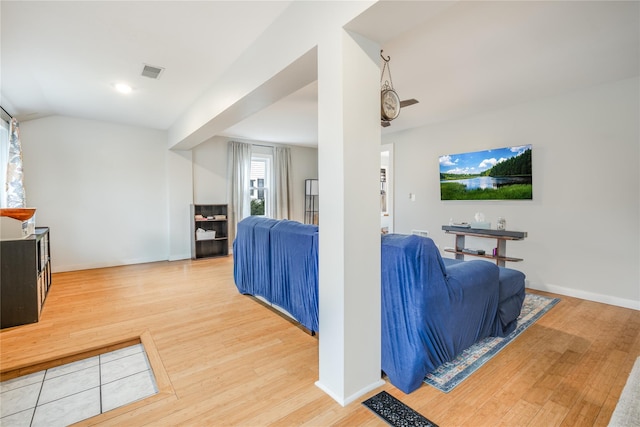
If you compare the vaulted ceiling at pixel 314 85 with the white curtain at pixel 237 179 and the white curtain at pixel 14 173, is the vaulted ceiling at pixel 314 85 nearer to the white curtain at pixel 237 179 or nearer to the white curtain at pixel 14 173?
the white curtain at pixel 14 173

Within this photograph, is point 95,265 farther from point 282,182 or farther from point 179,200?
point 282,182

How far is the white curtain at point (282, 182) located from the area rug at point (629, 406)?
19.4 ft

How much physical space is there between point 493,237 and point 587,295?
118 cm

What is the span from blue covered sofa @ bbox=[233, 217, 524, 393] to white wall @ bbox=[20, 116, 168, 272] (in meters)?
3.85

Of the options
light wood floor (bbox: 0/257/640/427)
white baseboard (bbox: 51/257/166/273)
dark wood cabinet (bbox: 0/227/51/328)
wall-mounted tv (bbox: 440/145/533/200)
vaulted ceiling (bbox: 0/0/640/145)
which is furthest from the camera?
white baseboard (bbox: 51/257/166/273)

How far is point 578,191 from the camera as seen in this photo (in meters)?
3.57

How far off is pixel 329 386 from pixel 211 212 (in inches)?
205

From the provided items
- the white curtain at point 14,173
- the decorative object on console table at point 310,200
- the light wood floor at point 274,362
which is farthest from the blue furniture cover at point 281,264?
the decorative object on console table at point 310,200

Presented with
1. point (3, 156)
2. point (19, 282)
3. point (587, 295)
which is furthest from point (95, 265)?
point (587, 295)

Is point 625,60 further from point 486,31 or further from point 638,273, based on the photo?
point 638,273

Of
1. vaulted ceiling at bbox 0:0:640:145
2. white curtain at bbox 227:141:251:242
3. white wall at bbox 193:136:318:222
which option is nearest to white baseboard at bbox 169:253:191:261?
white curtain at bbox 227:141:251:242

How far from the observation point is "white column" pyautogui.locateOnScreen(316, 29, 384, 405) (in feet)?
5.49

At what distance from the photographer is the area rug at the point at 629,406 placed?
5.00 ft

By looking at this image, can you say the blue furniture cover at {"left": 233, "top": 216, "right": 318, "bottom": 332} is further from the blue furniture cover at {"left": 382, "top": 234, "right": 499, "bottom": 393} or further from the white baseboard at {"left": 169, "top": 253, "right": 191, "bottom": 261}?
the white baseboard at {"left": 169, "top": 253, "right": 191, "bottom": 261}
